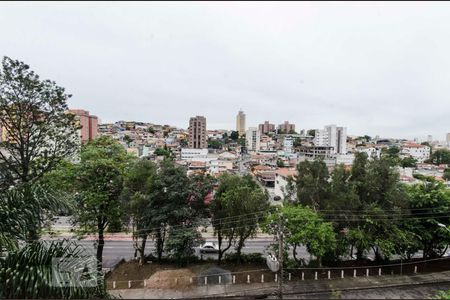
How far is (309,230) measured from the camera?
11352 millimetres

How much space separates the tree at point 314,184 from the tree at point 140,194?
662 centimetres

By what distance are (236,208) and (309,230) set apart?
10.1ft

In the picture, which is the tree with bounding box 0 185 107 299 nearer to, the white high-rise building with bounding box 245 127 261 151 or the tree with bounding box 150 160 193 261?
the tree with bounding box 150 160 193 261

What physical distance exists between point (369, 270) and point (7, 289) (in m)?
14.4

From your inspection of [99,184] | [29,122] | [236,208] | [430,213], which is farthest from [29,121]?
[430,213]

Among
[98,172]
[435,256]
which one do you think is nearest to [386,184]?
[435,256]

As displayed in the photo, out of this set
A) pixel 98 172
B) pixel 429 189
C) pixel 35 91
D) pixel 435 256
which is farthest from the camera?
pixel 435 256

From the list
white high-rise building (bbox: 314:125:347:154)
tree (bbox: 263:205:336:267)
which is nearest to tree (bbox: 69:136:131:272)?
tree (bbox: 263:205:336:267)

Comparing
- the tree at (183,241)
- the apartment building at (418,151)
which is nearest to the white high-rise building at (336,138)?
the apartment building at (418,151)

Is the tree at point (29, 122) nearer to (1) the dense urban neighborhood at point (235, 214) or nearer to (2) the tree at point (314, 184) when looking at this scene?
(1) the dense urban neighborhood at point (235, 214)

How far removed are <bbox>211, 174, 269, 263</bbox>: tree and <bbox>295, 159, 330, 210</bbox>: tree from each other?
1834mm

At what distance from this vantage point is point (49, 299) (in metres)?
3.10

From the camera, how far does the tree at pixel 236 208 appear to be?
1245 cm

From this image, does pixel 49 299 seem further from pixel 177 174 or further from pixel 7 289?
pixel 177 174
